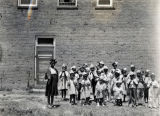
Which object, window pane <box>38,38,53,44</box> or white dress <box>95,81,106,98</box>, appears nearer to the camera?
white dress <box>95,81,106,98</box>

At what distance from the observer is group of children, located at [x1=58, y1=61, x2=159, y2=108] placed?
13219 millimetres

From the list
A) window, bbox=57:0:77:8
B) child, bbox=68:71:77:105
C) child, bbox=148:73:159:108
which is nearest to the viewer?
child, bbox=148:73:159:108

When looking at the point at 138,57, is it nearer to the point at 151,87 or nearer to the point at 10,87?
the point at 151,87

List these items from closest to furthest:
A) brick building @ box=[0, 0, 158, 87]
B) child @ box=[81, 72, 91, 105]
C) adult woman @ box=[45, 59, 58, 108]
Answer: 1. adult woman @ box=[45, 59, 58, 108]
2. child @ box=[81, 72, 91, 105]
3. brick building @ box=[0, 0, 158, 87]

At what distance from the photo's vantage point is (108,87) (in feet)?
44.6

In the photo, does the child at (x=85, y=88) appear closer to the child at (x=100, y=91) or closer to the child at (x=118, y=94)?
the child at (x=100, y=91)

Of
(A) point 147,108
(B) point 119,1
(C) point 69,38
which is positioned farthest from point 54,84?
(B) point 119,1

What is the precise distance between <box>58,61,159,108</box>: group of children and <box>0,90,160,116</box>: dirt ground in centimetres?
34

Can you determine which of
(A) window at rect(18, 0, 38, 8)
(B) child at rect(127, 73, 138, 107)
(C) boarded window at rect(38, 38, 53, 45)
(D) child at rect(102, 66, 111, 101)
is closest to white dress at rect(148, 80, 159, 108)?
(B) child at rect(127, 73, 138, 107)

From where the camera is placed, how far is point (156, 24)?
16.5 m

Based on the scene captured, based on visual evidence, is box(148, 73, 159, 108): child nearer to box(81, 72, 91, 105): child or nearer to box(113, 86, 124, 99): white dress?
box(113, 86, 124, 99): white dress

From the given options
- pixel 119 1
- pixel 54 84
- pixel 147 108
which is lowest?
pixel 147 108

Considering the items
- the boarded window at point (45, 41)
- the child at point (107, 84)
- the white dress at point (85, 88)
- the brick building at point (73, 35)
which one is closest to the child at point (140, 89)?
the child at point (107, 84)

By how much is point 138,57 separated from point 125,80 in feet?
10.4
